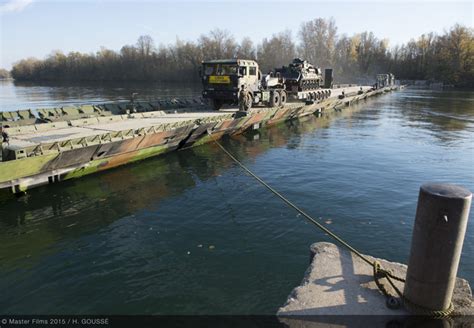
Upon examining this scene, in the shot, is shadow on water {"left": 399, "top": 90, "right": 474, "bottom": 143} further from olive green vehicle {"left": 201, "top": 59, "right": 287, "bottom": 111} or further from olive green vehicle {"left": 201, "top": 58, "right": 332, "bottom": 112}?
olive green vehicle {"left": 201, "top": 59, "right": 287, "bottom": 111}

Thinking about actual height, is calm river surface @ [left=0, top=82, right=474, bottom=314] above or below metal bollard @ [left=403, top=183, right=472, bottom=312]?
below

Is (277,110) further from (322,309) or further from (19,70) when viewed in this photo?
(19,70)

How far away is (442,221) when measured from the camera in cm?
429

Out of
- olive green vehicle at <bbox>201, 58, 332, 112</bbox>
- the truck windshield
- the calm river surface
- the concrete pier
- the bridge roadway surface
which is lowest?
the calm river surface

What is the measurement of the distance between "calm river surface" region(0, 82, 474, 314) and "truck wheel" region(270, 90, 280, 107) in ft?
31.8

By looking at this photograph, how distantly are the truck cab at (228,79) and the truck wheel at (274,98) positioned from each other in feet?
12.7

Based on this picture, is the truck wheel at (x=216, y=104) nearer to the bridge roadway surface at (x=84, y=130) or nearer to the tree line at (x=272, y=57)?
the bridge roadway surface at (x=84, y=130)

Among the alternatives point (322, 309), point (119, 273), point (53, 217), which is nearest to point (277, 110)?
point (53, 217)

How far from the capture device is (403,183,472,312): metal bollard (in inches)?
168

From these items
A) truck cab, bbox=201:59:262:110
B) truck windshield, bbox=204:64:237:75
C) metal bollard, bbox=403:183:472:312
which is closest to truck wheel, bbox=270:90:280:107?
truck cab, bbox=201:59:262:110

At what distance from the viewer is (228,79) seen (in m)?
22.5

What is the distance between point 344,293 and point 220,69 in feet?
63.6

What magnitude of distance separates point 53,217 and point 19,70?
5271 inches

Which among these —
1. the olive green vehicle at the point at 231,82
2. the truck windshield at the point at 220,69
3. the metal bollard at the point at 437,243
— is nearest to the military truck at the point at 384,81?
the olive green vehicle at the point at 231,82
